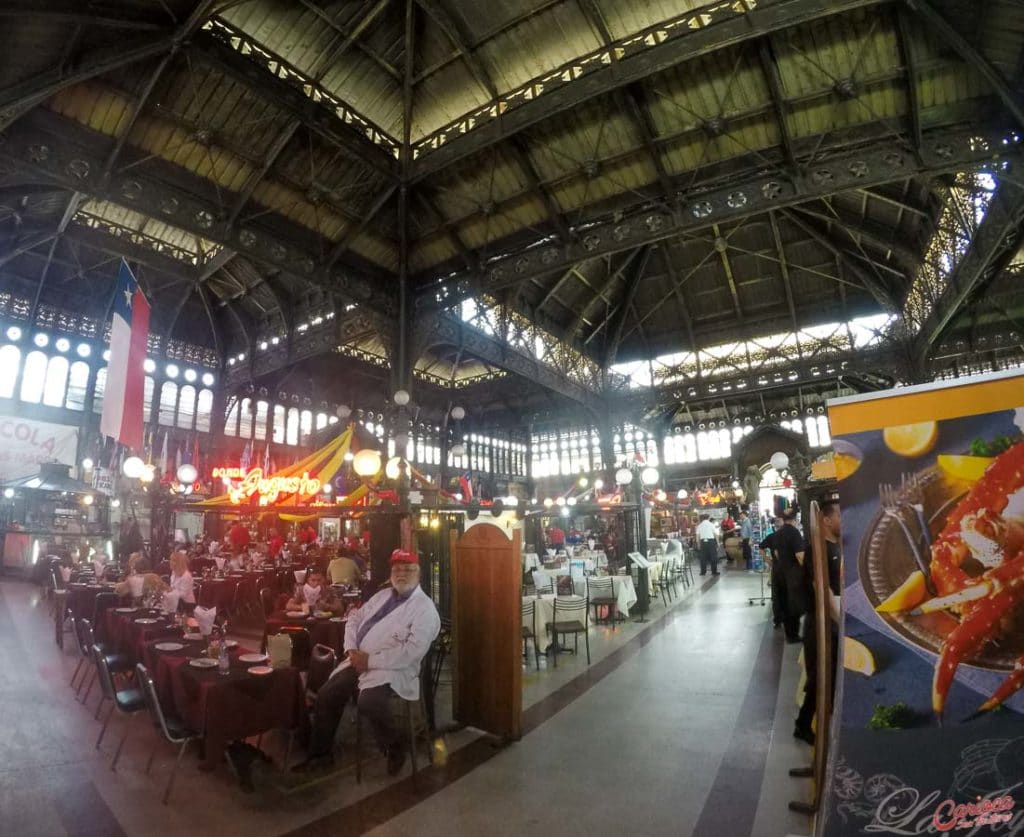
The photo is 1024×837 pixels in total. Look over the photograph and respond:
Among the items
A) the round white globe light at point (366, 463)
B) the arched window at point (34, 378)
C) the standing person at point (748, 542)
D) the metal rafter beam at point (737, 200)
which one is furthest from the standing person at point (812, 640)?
the arched window at point (34, 378)

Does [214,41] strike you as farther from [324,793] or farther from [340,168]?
[324,793]

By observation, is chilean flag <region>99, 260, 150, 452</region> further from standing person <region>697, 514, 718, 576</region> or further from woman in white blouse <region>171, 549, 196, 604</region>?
standing person <region>697, 514, 718, 576</region>

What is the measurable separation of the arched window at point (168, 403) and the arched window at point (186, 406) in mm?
191

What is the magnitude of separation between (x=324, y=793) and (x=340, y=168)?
31.9 feet

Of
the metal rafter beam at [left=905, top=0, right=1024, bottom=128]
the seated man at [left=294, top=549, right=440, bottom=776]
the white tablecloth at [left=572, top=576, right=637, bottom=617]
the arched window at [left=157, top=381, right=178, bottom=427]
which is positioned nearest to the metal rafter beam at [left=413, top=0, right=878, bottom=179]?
the metal rafter beam at [left=905, top=0, right=1024, bottom=128]

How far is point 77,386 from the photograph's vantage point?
18031mm

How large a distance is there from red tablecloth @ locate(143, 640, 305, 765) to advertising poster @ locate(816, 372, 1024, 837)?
3.85 metres

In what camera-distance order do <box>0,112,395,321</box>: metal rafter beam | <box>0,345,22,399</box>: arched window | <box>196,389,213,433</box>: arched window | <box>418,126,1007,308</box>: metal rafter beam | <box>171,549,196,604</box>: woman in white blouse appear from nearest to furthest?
<box>0,112,395,321</box>: metal rafter beam < <box>171,549,196,604</box>: woman in white blouse < <box>418,126,1007,308</box>: metal rafter beam < <box>0,345,22,399</box>: arched window < <box>196,389,213,433</box>: arched window

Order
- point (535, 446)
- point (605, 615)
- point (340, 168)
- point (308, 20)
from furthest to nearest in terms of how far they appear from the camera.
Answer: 1. point (535, 446)
2. point (605, 615)
3. point (340, 168)
4. point (308, 20)

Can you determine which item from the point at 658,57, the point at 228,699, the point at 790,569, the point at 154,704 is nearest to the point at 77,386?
the point at 154,704

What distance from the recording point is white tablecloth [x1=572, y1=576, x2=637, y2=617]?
10.0 meters

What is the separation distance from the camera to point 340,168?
391 inches

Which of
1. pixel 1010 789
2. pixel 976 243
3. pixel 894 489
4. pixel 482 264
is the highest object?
pixel 482 264

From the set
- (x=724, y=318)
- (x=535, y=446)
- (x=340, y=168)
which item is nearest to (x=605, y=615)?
(x=340, y=168)
